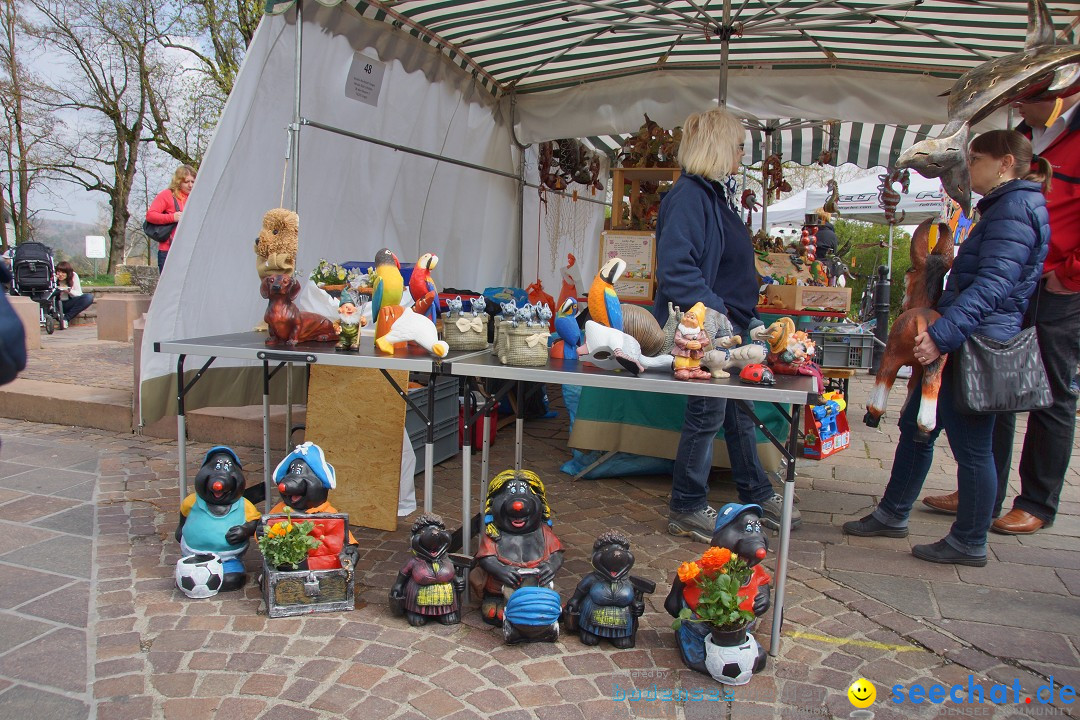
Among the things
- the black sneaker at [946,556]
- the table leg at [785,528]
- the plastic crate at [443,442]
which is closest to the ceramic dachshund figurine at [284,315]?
the plastic crate at [443,442]

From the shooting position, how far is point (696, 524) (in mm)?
3758

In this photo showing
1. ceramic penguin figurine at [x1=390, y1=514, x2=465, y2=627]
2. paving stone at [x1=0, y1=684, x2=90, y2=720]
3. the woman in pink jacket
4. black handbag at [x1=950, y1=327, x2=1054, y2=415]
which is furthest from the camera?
the woman in pink jacket

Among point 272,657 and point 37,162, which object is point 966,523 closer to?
point 272,657

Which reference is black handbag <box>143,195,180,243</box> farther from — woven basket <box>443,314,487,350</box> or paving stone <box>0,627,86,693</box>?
paving stone <box>0,627,86,693</box>

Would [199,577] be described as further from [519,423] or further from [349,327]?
[519,423]

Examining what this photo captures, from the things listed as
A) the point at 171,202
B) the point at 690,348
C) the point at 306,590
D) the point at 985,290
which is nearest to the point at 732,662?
the point at 690,348

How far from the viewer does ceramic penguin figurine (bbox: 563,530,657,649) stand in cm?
271

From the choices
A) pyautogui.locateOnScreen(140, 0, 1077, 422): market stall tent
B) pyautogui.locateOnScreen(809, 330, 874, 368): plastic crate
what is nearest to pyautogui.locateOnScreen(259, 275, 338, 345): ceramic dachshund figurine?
pyautogui.locateOnScreen(140, 0, 1077, 422): market stall tent

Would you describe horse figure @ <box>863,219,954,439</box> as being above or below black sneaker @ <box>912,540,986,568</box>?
above

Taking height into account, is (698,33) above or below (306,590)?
above

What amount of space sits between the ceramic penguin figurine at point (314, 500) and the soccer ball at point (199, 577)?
351mm

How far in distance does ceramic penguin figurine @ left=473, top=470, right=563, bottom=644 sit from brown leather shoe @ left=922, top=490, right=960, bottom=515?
2.50 metres

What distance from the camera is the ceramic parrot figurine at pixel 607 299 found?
298cm

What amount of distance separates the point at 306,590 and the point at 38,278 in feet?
32.9
